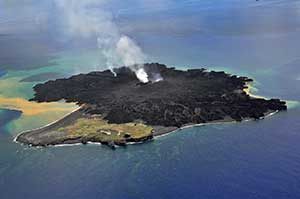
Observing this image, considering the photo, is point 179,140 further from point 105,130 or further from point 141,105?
point 141,105

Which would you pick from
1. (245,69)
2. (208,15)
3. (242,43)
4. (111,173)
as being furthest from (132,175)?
(208,15)

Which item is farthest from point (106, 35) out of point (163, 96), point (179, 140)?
point (179, 140)

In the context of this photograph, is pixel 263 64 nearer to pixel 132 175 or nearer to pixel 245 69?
pixel 245 69

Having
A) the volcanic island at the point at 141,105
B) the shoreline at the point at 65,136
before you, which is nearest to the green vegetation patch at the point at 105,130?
the volcanic island at the point at 141,105

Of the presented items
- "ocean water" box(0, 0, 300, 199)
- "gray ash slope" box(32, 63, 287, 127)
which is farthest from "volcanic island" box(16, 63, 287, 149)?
"ocean water" box(0, 0, 300, 199)

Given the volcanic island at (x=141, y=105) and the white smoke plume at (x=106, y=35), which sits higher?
the white smoke plume at (x=106, y=35)

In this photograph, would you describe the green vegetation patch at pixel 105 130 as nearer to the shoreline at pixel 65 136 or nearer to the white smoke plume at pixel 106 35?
the shoreline at pixel 65 136
